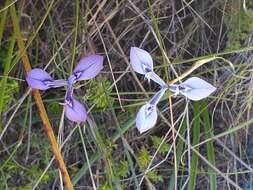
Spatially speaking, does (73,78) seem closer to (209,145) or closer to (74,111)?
(74,111)

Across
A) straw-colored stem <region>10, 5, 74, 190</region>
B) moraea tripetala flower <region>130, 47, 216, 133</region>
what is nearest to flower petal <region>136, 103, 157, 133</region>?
moraea tripetala flower <region>130, 47, 216, 133</region>

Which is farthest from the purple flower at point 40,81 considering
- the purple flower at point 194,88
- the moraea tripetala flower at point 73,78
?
the purple flower at point 194,88

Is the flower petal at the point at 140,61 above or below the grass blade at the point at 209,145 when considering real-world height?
above

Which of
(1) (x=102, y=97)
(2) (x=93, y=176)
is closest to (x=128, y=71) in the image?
(1) (x=102, y=97)

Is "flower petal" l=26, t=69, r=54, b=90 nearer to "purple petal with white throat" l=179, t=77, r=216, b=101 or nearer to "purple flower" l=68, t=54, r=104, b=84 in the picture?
"purple flower" l=68, t=54, r=104, b=84

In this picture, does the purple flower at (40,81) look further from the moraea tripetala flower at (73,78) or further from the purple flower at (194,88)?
the purple flower at (194,88)

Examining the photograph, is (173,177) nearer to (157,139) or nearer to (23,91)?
(157,139)
